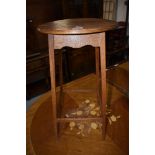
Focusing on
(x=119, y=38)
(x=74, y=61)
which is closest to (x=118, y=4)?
(x=119, y=38)

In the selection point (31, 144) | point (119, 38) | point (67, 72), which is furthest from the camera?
point (119, 38)

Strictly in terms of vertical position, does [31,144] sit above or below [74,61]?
below

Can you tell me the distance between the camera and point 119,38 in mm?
3143
